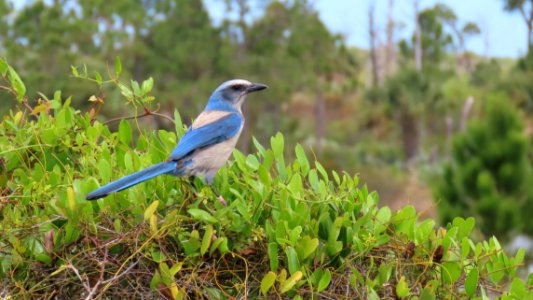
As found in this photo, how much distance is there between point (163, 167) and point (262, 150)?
0.43 metres

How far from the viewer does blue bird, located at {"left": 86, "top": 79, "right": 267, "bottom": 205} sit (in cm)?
245

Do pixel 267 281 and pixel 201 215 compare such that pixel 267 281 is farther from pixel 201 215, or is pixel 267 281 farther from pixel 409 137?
pixel 409 137

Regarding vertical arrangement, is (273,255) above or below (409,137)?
above

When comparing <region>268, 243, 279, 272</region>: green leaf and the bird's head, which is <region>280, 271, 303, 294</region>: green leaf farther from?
the bird's head

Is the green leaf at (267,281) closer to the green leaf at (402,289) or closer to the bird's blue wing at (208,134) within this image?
the green leaf at (402,289)

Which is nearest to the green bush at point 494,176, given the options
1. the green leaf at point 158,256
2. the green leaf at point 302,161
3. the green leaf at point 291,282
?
the green leaf at point 302,161

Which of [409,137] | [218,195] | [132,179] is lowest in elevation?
[409,137]

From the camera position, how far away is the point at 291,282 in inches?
88.2

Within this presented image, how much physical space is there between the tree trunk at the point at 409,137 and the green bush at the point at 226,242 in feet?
122

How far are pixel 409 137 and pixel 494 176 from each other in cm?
2696

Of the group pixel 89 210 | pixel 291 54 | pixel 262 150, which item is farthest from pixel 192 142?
pixel 291 54

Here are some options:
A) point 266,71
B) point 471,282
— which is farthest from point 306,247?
point 266,71

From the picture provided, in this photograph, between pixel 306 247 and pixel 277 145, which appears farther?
pixel 277 145

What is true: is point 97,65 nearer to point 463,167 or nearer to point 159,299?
point 463,167
